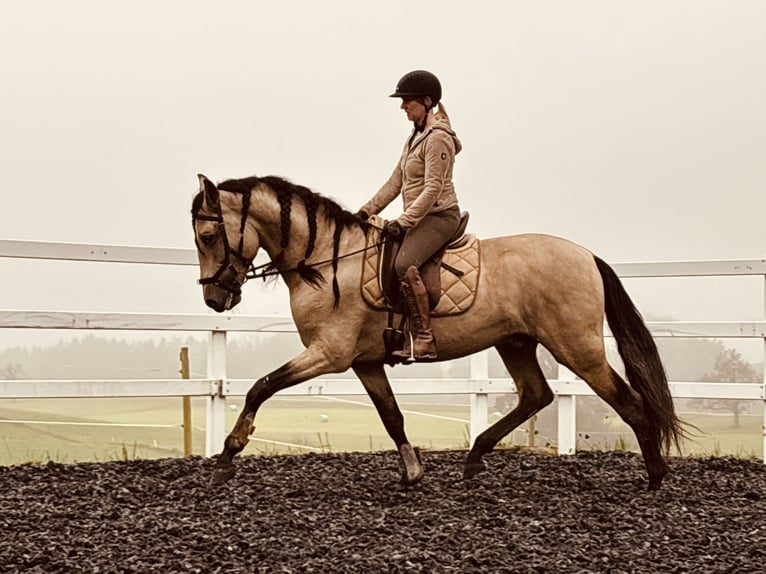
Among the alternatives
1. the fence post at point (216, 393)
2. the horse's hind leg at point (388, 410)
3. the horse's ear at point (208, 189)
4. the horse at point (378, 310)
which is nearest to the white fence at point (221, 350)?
the fence post at point (216, 393)

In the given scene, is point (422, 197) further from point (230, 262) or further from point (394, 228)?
point (230, 262)

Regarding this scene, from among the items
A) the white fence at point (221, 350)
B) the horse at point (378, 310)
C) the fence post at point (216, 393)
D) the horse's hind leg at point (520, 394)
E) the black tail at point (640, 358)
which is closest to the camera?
the horse at point (378, 310)

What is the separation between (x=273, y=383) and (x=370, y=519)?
1056 millimetres

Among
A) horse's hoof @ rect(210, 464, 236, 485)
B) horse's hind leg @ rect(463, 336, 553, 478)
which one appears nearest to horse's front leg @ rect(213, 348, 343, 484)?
horse's hoof @ rect(210, 464, 236, 485)

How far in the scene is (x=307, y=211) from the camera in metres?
6.82

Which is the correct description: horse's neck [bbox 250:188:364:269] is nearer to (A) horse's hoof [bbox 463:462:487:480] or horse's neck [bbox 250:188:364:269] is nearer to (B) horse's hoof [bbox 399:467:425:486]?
(B) horse's hoof [bbox 399:467:425:486]

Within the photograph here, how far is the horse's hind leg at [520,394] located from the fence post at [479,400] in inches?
74.7

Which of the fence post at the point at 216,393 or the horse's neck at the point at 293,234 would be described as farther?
the fence post at the point at 216,393

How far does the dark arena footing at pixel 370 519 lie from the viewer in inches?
206

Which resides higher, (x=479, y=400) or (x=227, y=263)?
(x=227, y=263)

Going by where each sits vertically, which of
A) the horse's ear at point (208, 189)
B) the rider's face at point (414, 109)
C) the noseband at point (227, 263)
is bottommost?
the noseband at point (227, 263)

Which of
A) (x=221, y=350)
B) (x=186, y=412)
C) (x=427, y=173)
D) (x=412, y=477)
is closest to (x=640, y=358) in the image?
(x=412, y=477)

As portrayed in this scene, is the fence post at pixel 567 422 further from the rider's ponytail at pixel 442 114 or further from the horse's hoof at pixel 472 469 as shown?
the rider's ponytail at pixel 442 114

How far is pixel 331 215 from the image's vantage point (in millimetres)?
6895
